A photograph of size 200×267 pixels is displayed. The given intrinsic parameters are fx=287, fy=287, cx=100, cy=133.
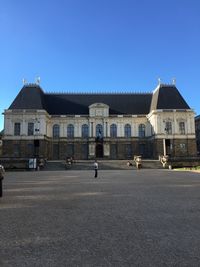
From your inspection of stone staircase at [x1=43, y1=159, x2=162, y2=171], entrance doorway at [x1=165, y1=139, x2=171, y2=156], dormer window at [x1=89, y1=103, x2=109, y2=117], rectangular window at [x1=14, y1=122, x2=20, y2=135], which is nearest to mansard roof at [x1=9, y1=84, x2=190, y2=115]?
dormer window at [x1=89, y1=103, x2=109, y2=117]

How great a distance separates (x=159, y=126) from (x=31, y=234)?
52.1 m

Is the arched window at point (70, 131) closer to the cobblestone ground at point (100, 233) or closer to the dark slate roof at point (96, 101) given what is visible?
the dark slate roof at point (96, 101)

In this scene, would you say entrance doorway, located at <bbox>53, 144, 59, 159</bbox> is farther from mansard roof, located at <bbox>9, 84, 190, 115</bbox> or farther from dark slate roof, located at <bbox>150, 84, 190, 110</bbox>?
dark slate roof, located at <bbox>150, 84, 190, 110</bbox>

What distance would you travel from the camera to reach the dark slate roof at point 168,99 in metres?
58.7

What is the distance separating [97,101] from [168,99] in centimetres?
1554

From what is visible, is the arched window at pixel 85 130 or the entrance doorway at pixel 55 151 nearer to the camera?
the entrance doorway at pixel 55 151

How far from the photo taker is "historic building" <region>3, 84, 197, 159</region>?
2219 inches

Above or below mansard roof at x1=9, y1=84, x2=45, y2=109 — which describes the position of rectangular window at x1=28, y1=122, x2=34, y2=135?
below

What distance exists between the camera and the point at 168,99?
59.6 metres

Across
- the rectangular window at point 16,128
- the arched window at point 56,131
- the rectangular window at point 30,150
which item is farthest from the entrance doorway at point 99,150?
the rectangular window at point 16,128

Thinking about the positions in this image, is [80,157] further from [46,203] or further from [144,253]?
[144,253]

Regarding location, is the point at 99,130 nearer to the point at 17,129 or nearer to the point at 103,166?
the point at 17,129

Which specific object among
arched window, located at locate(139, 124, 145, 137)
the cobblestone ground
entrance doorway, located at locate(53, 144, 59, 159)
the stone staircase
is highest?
arched window, located at locate(139, 124, 145, 137)

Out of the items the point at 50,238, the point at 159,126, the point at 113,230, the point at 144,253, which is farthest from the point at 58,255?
the point at 159,126
